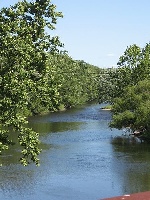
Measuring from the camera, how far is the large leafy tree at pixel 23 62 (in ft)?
68.3

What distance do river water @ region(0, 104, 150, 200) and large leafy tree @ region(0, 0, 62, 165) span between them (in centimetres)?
1128

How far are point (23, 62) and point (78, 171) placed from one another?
865 inches

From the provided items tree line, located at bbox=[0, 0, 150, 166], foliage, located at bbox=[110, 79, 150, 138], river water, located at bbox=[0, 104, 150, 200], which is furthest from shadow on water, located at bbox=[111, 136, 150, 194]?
tree line, located at bbox=[0, 0, 150, 166]

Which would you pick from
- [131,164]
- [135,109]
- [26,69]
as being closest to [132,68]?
[135,109]

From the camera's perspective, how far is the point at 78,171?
1606 inches

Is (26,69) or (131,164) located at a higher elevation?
(26,69)

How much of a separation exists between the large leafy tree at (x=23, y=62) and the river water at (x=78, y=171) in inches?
444

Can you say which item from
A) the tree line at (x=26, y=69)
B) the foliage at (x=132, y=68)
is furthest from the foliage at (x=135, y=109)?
the tree line at (x=26, y=69)

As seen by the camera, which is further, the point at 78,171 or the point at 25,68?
the point at 78,171

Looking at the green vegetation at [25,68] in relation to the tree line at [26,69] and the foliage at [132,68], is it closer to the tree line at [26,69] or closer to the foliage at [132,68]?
the tree line at [26,69]

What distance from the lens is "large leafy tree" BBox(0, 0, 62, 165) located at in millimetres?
20812

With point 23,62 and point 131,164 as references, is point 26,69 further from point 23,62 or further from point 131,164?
point 131,164

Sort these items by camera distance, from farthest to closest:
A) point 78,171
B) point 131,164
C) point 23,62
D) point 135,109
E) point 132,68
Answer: point 132,68, point 135,109, point 131,164, point 78,171, point 23,62

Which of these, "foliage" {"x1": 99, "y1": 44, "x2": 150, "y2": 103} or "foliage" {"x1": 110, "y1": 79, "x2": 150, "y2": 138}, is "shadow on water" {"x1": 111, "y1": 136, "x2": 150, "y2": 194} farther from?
"foliage" {"x1": 99, "y1": 44, "x2": 150, "y2": 103}
